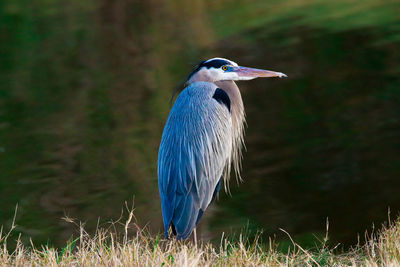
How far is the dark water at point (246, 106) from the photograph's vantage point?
6.50 metres

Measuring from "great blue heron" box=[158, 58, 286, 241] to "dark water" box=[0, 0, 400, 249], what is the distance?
60.6 inches

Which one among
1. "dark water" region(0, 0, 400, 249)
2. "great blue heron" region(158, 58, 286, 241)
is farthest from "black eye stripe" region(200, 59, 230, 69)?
"dark water" region(0, 0, 400, 249)

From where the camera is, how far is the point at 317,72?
37.7 ft

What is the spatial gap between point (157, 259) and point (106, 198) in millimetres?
3411

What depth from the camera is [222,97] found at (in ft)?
15.5

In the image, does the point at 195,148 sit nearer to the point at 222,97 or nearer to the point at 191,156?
the point at 191,156

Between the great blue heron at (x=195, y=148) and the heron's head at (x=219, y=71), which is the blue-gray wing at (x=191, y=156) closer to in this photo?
the great blue heron at (x=195, y=148)

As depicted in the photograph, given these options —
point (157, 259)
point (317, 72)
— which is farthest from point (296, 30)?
point (157, 259)

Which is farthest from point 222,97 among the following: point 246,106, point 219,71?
point 246,106

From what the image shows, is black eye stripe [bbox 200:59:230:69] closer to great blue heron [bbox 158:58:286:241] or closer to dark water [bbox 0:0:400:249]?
great blue heron [bbox 158:58:286:241]

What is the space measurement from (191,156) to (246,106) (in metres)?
5.55

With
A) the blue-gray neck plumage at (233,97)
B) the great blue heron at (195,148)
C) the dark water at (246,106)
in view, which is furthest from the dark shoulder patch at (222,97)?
the dark water at (246,106)

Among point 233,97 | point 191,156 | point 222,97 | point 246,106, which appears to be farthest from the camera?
point 246,106

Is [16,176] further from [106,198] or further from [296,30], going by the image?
[296,30]
